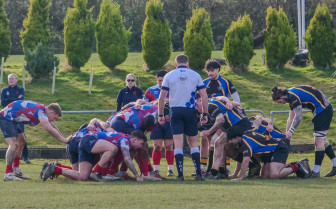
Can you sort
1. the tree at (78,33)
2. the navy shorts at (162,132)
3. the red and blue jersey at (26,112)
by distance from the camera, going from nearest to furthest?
the red and blue jersey at (26,112)
the navy shorts at (162,132)
the tree at (78,33)

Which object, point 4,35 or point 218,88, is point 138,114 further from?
point 4,35

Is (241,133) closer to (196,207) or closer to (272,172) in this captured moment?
(272,172)

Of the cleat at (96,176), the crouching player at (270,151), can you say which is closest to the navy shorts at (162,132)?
the crouching player at (270,151)

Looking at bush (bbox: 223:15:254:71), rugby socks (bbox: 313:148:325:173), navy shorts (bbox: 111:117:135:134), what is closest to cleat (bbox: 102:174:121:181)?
navy shorts (bbox: 111:117:135:134)

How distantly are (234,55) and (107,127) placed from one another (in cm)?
1512

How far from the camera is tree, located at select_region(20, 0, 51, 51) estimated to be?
29703 mm

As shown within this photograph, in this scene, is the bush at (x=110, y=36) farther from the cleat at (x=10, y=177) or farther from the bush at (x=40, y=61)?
the cleat at (x=10, y=177)

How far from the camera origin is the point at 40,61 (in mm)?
27453

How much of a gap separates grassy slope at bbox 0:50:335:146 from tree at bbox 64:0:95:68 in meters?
0.68

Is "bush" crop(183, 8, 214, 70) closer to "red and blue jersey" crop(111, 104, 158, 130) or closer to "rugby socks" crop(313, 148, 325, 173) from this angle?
"rugby socks" crop(313, 148, 325, 173)

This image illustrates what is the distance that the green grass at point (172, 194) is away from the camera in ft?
31.7

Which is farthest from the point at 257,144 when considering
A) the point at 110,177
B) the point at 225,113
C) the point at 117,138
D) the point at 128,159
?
the point at 110,177

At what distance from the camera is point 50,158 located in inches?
754

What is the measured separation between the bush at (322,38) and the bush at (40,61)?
894 cm
